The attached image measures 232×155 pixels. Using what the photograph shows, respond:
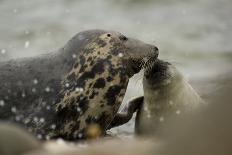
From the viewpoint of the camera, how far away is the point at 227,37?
39.0ft

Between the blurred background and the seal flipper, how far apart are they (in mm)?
3138

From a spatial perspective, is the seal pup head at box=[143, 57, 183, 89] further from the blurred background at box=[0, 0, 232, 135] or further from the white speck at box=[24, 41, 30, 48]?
the white speck at box=[24, 41, 30, 48]

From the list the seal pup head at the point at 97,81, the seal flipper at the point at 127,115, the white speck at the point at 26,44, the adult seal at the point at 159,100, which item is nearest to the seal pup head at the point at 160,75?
the adult seal at the point at 159,100

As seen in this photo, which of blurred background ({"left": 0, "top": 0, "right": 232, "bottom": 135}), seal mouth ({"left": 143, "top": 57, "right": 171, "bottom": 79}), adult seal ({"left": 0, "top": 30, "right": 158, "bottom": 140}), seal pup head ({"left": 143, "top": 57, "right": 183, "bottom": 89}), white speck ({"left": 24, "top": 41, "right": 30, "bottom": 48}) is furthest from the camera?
white speck ({"left": 24, "top": 41, "right": 30, "bottom": 48})

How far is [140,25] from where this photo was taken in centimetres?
1289

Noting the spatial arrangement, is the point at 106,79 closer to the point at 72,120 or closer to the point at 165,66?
the point at 72,120

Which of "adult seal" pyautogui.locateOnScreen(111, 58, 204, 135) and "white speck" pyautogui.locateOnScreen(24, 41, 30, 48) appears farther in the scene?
"white speck" pyautogui.locateOnScreen(24, 41, 30, 48)

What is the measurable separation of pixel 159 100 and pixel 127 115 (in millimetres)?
368

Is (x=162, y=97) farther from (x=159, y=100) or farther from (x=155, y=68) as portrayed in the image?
(x=155, y=68)

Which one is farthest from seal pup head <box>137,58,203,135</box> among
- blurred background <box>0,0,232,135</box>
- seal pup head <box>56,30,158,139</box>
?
blurred background <box>0,0,232,135</box>

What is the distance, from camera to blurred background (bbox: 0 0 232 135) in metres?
11.3

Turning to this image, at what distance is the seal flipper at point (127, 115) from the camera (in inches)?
→ 265

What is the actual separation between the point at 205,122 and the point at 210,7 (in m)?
11.5

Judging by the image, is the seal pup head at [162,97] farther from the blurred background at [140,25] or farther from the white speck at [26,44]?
the white speck at [26,44]
